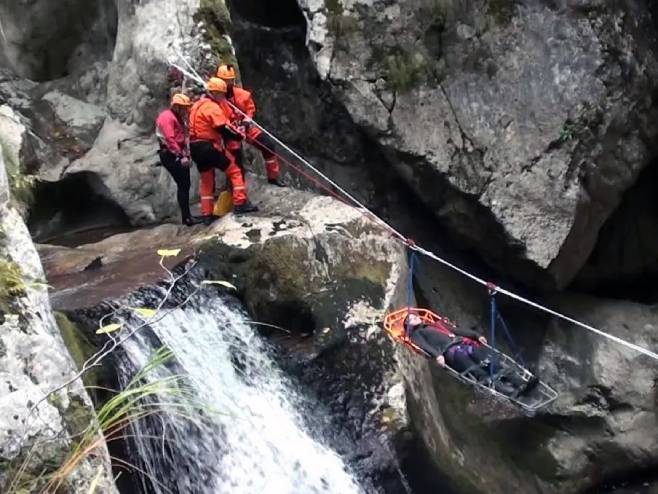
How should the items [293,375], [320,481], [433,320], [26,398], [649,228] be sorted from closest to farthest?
1. [26,398]
2. [320,481]
3. [293,375]
4. [433,320]
5. [649,228]

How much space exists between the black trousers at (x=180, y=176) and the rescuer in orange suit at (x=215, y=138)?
0.23 m

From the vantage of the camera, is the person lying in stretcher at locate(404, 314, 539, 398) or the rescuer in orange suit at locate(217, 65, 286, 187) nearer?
the person lying in stretcher at locate(404, 314, 539, 398)

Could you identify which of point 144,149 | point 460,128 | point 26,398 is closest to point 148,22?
point 144,149

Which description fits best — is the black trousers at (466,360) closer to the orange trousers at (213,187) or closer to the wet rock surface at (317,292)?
the wet rock surface at (317,292)

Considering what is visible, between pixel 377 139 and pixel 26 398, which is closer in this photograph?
pixel 26 398

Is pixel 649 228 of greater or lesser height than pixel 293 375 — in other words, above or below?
above

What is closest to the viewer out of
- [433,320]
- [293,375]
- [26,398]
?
[26,398]

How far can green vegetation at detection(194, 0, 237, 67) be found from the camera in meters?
9.65

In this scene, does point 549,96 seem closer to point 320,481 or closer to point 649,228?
point 649,228

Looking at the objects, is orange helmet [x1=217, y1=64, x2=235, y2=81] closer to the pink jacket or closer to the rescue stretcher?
the pink jacket

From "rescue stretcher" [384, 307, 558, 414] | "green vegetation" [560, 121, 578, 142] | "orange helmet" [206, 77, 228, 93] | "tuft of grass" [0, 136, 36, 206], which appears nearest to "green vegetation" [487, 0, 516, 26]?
"green vegetation" [560, 121, 578, 142]

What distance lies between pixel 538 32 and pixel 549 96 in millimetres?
731

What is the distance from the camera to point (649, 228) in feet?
36.0

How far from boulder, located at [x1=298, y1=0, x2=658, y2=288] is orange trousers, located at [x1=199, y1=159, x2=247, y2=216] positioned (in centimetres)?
170
